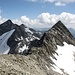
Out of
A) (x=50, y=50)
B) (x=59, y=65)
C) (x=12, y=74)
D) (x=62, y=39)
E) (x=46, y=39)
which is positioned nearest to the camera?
(x=12, y=74)

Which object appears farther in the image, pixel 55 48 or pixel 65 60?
pixel 55 48

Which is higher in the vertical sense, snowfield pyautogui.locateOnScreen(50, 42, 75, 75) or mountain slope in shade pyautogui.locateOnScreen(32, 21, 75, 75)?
A: mountain slope in shade pyautogui.locateOnScreen(32, 21, 75, 75)

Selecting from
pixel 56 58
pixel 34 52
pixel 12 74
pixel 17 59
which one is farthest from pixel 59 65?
pixel 12 74

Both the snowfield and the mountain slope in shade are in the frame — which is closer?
the mountain slope in shade

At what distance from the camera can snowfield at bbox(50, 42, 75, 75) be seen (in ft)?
327

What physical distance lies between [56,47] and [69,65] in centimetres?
1759

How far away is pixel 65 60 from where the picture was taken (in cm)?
11256

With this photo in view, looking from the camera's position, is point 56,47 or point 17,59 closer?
point 17,59

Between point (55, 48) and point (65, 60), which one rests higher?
point (55, 48)

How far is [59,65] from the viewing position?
335 ft

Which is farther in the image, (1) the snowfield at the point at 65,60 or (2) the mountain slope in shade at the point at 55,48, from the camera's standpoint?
(1) the snowfield at the point at 65,60

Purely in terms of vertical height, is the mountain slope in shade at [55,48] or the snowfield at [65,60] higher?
the mountain slope in shade at [55,48]

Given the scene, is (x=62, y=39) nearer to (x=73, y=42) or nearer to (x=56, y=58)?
(x=73, y=42)

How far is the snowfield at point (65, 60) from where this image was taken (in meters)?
99.8
